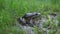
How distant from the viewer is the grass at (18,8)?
2984 mm

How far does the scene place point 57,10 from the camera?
380 centimetres

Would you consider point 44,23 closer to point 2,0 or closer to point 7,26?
A: point 7,26

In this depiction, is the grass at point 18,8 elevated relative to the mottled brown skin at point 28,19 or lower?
elevated

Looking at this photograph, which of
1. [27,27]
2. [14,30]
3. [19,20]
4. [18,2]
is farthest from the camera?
[18,2]

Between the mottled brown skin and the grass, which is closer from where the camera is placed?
the grass

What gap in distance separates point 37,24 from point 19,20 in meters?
0.33

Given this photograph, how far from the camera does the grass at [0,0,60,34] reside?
9.79ft

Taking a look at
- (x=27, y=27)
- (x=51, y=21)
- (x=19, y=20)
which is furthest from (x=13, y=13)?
(x=51, y=21)

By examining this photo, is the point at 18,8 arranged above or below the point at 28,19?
above

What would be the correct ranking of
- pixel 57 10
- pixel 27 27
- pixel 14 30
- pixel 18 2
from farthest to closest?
pixel 57 10 < pixel 18 2 < pixel 27 27 < pixel 14 30

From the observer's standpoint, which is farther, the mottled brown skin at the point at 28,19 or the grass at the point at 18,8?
the mottled brown skin at the point at 28,19

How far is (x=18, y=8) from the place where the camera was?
3.38 metres

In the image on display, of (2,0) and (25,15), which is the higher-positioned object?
(2,0)

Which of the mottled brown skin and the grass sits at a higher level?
the grass
